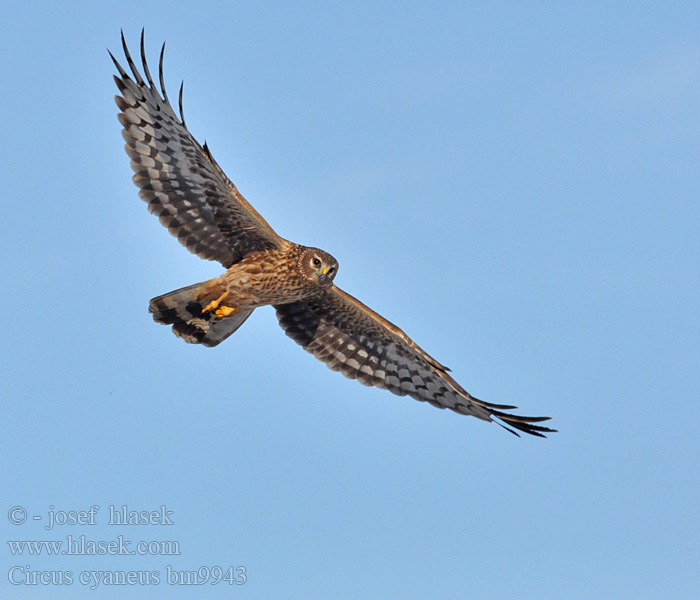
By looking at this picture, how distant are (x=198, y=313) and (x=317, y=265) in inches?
64.7

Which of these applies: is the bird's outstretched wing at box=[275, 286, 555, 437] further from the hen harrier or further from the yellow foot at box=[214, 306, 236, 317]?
the yellow foot at box=[214, 306, 236, 317]

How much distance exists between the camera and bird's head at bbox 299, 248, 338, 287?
15.8 meters

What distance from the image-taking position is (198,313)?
52.2 feet

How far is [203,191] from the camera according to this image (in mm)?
15969

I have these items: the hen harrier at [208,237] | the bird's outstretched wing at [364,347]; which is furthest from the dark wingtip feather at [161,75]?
the bird's outstretched wing at [364,347]

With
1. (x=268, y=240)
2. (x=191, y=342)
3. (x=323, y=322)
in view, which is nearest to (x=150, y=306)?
(x=191, y=342)

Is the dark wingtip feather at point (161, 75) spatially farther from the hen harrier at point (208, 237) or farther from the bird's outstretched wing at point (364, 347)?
the bird's outstretched wing at point (364, 347)

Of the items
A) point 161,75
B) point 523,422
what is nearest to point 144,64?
point 161,75

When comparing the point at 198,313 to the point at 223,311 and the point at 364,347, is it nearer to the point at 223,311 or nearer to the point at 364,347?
the point at 223,311

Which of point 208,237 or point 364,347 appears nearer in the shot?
point 208,237

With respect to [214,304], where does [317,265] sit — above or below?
above

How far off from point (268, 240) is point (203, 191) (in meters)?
1.05

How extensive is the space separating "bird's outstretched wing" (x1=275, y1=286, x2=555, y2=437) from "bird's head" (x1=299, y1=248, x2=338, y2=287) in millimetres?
1191

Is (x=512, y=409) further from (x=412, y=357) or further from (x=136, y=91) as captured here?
(x=136, y=91)
